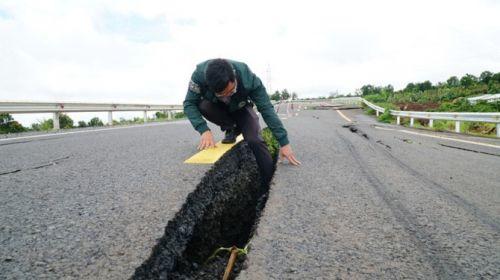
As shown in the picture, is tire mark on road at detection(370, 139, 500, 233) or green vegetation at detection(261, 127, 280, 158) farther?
green vegetation at detection(261, 127, 280, 158)

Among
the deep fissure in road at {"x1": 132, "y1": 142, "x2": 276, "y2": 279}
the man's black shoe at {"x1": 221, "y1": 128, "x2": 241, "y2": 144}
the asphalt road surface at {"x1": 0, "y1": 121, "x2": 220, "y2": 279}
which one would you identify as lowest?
the deep fissure in road at {"x1": 132, "y1": 142, "x2": 276, "y2": 279}

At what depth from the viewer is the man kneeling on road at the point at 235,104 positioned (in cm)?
325

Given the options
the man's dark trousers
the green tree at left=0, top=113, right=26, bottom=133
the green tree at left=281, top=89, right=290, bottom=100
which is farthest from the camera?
the green tree at left=281, top=89, right=290, bottom=100

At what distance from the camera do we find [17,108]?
377 inches

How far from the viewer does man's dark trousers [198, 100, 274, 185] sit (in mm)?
3820

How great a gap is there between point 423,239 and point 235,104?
8.25ft

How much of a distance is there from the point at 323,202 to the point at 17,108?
9.96m

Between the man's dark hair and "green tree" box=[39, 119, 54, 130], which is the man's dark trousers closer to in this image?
the man's dark hair

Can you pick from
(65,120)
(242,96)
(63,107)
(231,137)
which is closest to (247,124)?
(242,96)

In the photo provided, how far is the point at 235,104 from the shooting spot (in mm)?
3947

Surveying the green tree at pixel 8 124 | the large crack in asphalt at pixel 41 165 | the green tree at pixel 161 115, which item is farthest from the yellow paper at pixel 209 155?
the green tree at pixel 161 115

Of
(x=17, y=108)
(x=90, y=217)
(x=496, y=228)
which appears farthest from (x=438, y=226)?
(x=17, y=108)

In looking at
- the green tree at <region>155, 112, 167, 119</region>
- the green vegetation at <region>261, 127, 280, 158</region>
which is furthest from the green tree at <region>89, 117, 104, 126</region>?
the green vegetation at <region>261, 127, 280, 158</region>

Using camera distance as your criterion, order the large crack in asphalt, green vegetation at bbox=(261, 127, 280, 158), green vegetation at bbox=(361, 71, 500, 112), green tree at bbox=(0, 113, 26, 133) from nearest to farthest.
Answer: the large crack in asphalt
green vegetation at bbox=(261, 127, 280, 158)
green tree at bbox=(0, 113, 26, 133)
green vegetation at bbox=(361, 71, 500, 112)
